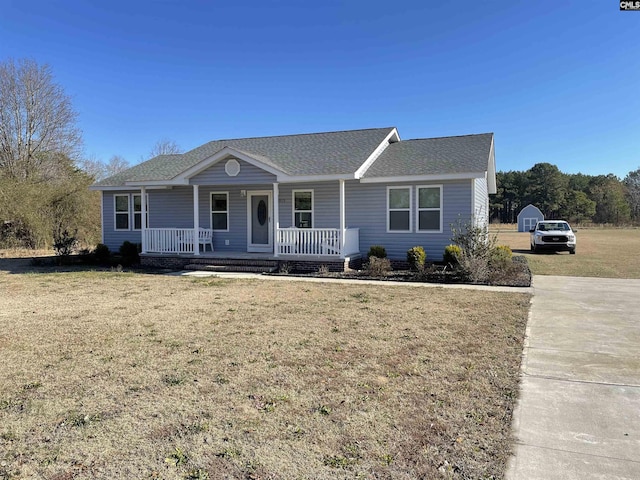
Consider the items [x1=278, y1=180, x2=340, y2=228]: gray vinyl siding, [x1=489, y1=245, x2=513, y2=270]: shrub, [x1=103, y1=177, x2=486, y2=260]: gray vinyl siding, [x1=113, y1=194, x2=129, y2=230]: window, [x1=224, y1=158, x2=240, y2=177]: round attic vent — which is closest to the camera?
[x1=489, y1=245, x2=513, y2=270]: shrub

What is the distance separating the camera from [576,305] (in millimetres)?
8172

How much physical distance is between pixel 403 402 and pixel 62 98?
3232 cm

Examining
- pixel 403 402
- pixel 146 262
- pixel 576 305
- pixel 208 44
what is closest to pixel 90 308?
pixel 403 402

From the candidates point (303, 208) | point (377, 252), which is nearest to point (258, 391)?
point (377, 252)

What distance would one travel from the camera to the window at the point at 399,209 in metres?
14.0

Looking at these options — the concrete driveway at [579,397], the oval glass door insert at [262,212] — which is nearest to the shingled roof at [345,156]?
the oval glass door insert at [262,212]

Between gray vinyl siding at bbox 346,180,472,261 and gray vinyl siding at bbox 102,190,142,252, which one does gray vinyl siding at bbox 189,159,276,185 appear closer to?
gray vinyl siding at bbox 346,180,472,261

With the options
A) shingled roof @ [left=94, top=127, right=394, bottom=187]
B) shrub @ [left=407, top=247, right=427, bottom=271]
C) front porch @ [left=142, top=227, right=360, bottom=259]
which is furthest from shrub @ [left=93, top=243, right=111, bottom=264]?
shrub @ [left=407, top=247, right=427, bottom=271]

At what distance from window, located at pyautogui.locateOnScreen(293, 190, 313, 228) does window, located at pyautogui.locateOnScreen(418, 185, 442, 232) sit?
12.1ft

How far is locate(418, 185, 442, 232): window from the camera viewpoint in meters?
13.6

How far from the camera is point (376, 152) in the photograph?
15320mm

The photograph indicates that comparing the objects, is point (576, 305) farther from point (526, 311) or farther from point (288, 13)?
point (288, 13)

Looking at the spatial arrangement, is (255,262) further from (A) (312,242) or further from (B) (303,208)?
(B) (303,208)

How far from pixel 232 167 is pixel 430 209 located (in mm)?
6373
